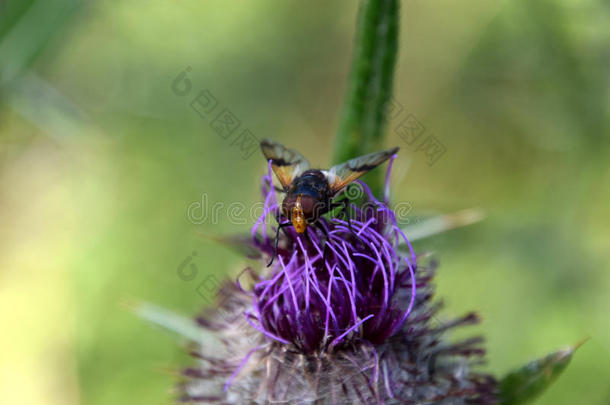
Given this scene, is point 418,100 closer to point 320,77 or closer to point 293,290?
point 320,77

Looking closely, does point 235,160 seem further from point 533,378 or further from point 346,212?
point 533,378

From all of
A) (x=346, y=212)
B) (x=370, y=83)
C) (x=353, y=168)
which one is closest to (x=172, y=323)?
(x=346, y=212)

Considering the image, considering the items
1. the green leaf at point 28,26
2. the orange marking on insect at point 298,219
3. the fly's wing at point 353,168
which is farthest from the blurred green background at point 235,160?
the orange marking on insect at point 298,219

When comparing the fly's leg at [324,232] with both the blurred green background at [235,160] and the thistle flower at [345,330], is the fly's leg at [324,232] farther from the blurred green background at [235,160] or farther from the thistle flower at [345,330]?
the blurred green background at [235,160]

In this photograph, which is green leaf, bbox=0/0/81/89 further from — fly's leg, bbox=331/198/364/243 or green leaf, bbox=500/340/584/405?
green leaf, bbox=500/340/584/405

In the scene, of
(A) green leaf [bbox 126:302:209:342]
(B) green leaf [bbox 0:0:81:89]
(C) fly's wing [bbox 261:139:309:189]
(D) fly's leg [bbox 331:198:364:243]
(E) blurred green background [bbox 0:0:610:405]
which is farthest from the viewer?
(E) blurred green background [bbox 0:0:610:405]

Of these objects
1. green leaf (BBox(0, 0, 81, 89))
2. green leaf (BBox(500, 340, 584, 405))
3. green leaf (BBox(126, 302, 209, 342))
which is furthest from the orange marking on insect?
green leaf (BBox(0, 0, 81, 89))
